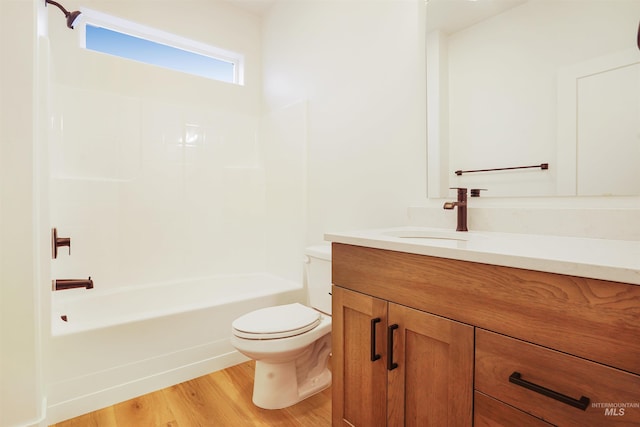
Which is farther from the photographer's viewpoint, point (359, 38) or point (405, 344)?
point (359, 38)

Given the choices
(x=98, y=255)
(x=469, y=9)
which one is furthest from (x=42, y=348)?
(x=469, y=9)

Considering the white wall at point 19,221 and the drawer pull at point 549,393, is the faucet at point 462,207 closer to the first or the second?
the drawer pull at point 549,393

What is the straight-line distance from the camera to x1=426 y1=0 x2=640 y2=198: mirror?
1.08 metres

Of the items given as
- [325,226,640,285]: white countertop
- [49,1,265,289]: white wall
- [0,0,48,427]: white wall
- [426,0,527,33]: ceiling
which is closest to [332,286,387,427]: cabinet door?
[325,226,640,285]: white countertop

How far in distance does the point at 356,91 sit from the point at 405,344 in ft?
5.01

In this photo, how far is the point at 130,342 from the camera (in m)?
1.79

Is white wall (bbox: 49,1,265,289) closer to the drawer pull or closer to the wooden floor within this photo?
the wooden floor

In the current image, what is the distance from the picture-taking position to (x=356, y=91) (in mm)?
2023

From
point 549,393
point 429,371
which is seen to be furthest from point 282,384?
Answer: point 549,393

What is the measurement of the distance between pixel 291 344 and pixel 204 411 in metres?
0.58

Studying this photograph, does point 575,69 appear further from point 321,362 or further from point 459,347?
point 321,362

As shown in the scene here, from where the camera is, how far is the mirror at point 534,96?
1.08 m

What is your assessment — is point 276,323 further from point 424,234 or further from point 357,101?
point 357,101
